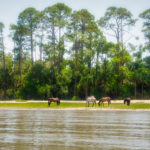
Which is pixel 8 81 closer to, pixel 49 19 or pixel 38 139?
pixel 49 19

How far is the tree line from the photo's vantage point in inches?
2657

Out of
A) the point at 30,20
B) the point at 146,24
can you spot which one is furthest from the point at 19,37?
the point at 146,24

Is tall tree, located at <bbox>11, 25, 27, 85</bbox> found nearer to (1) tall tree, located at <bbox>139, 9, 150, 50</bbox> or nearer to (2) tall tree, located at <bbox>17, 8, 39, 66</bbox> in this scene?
(2) tall tree, located at <bbox>17, 8, 39, 66</bbox>

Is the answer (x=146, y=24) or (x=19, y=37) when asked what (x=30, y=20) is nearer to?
(x=19, y=37)

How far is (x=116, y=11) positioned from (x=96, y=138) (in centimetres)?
5982

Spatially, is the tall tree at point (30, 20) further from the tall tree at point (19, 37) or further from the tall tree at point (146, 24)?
the tall tree at point (146, 24)

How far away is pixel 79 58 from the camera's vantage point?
71.6m

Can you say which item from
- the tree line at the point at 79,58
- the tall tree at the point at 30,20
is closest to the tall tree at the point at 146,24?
the tree line at the point at 79,58

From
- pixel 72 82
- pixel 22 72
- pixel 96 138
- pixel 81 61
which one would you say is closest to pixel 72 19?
pixel 81 61

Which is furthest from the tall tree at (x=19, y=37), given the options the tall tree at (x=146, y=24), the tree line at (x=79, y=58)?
the tall tree at (x=146, y=24)

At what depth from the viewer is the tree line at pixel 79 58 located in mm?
67500

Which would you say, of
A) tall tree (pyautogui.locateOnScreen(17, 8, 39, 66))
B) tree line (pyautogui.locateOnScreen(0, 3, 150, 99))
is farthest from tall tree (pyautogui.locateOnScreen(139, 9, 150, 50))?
tall tree (pyautogui.locateOnScreen(17, 8, 39, 66))

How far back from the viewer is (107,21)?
232 feet

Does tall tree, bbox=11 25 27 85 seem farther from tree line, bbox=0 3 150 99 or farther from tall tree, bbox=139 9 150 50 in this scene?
tall tree, bbox=139 9 150 50
